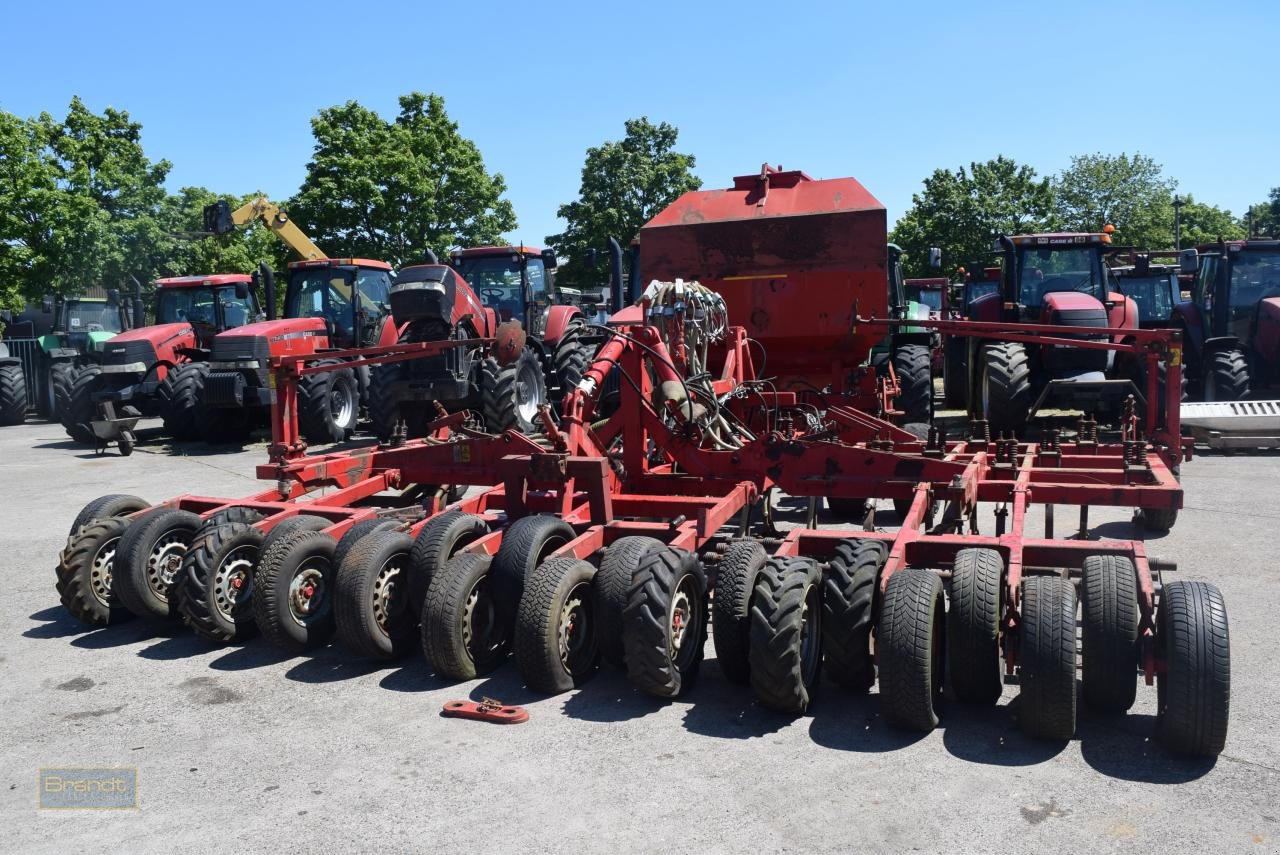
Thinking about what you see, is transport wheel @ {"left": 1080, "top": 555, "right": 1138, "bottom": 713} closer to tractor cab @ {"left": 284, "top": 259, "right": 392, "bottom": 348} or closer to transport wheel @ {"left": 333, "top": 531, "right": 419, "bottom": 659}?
transport wheel @ {"left": 333, "top": 531, "right": 419, "bottom": 659}

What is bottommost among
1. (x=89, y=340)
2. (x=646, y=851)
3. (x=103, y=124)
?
(x=646, y=851)

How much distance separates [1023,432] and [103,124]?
2807 centimetres

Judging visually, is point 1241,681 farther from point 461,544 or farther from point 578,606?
point 461,544

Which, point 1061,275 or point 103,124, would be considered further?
point 103,124

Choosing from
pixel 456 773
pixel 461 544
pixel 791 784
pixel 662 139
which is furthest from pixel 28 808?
pixel 662 139

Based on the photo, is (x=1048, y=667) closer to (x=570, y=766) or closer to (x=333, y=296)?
(x=570, y=766)

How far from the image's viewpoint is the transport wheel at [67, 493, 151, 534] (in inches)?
251

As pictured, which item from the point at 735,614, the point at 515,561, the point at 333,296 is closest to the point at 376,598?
the point at 515,561

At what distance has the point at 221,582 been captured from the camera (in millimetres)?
5609

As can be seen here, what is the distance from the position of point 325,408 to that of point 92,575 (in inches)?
343

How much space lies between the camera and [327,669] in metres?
5.39

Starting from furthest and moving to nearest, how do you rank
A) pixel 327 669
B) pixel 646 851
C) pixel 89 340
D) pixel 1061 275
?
pixel 89 340
pixel 1061 275
pixel 327 669
pixel 646 851

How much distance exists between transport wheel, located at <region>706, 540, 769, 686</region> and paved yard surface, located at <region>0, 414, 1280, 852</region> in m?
0.19

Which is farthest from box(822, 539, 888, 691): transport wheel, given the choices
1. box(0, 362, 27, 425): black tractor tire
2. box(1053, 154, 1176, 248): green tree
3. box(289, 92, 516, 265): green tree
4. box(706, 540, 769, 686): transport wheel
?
box(1053, 154, 1176, 248): green tree
